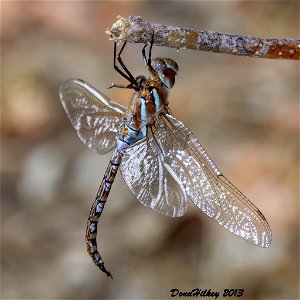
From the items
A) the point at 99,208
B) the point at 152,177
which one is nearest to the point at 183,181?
the point at 152,177

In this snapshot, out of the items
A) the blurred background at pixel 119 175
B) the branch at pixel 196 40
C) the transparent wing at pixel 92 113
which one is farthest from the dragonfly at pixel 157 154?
the blurred background at pixel 119 175

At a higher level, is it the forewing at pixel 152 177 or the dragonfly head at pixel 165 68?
the dragonfly head at pixel 165 68

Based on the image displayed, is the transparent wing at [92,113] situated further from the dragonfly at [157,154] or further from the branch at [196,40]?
the branch at [196,40]

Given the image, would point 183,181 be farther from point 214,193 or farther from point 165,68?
point 165,68

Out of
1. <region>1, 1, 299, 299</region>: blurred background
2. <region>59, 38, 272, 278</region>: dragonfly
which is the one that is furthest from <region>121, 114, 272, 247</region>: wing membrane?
<region>1, 1, 299, 299</region>: blurred background

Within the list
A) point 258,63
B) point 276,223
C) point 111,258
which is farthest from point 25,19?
point 276,223
